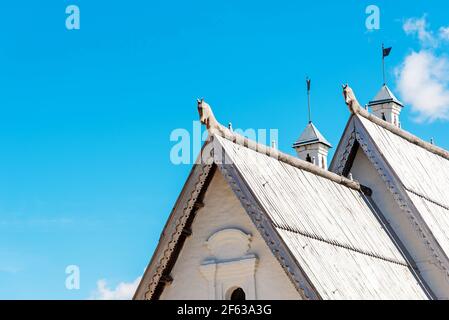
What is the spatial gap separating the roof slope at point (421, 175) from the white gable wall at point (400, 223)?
0.48 meters

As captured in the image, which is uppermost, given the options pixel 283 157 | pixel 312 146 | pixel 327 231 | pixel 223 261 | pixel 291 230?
pixel 312 146

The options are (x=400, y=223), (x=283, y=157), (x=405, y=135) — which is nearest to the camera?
(x=283, y=157)

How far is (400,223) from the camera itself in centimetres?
3084

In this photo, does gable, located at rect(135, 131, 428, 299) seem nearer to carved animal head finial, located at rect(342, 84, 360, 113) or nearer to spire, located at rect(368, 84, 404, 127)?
carved animal head finial, located at rect(342, 84, 360, 113)

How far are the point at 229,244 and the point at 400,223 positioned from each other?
6527mm

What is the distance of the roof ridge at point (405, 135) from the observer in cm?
3297

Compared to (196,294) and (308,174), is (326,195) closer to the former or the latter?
(308,174)

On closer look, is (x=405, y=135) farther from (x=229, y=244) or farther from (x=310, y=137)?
(x=310, y=137)

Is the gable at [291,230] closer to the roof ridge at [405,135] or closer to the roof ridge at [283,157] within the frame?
→ the roof ridge at [283,157]

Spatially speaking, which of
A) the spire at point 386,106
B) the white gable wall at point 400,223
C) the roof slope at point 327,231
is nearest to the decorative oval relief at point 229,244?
the roof slope at point 327,231

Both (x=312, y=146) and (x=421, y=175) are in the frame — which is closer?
(x=421, y=175)

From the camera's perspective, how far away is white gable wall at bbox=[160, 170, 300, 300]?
1003 inches

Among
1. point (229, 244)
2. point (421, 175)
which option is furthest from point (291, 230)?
point (421, 175)
